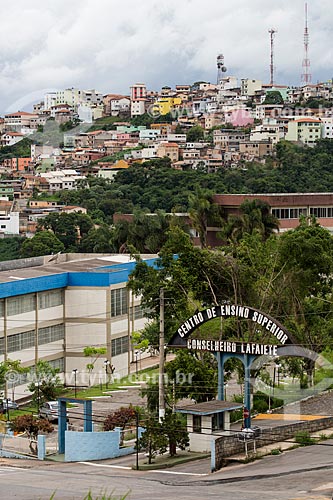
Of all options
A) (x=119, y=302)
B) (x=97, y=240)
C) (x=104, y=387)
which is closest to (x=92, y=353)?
(x=104, y=387)

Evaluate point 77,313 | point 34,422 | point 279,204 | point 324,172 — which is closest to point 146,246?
point 279,204

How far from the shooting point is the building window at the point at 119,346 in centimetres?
4531

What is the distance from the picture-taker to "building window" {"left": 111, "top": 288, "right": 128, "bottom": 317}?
45312 millimetres

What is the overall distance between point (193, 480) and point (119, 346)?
21.4 metres

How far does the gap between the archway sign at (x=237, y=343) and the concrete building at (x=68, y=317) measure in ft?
43.4

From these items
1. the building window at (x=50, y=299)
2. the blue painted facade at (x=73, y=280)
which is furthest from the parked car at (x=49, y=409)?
the building window at (x=50, y=299)

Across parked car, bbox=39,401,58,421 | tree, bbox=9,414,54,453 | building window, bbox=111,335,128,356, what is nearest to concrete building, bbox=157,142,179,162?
building window, bbox=111,335,128,356

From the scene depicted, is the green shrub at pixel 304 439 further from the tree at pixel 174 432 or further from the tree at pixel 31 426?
the tree at pixel 31 426

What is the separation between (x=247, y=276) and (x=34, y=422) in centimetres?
863

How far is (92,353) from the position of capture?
1704 inches

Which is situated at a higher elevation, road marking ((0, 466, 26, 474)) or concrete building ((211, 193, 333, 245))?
concrete building ((211, 193, 333, 245))

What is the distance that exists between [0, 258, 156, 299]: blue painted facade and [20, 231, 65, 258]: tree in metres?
53.8

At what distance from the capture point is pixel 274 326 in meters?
27.4

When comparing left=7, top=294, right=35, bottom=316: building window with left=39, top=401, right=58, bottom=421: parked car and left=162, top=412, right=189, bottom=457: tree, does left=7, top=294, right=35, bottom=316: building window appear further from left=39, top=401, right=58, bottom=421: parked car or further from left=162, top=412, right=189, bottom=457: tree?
left=162, top=412, right=189, bottom=457: tree
